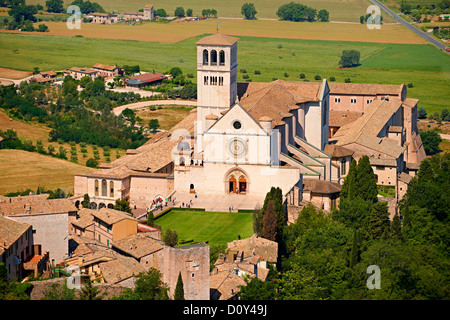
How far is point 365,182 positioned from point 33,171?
42134 mm

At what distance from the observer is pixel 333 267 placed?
7494 centimetres

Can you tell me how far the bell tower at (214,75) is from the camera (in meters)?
99.5

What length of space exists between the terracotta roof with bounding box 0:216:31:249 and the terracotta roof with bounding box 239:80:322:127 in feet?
90.8

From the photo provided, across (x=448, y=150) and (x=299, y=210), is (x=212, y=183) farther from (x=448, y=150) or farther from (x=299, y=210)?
(x=448, y=150)

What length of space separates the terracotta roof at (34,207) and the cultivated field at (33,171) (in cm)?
2839

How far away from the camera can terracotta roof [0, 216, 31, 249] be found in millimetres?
69125

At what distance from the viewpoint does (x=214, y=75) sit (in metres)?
99.9

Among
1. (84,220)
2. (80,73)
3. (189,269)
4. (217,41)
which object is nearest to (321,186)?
(217,41)

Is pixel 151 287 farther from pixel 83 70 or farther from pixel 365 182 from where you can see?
pixel 83 70

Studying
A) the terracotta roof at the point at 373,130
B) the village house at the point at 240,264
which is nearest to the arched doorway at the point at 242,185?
the village house at the point at 240,264

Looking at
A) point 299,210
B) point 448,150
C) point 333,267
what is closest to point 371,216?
point 299,210

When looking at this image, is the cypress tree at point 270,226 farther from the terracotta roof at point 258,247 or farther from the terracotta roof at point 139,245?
the terracotta roof at point 139,245

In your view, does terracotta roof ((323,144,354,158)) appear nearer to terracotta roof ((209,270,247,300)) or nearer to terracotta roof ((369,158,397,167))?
terracotta roof ((369,158,397,167))

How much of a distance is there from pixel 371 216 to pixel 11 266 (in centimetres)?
3174
